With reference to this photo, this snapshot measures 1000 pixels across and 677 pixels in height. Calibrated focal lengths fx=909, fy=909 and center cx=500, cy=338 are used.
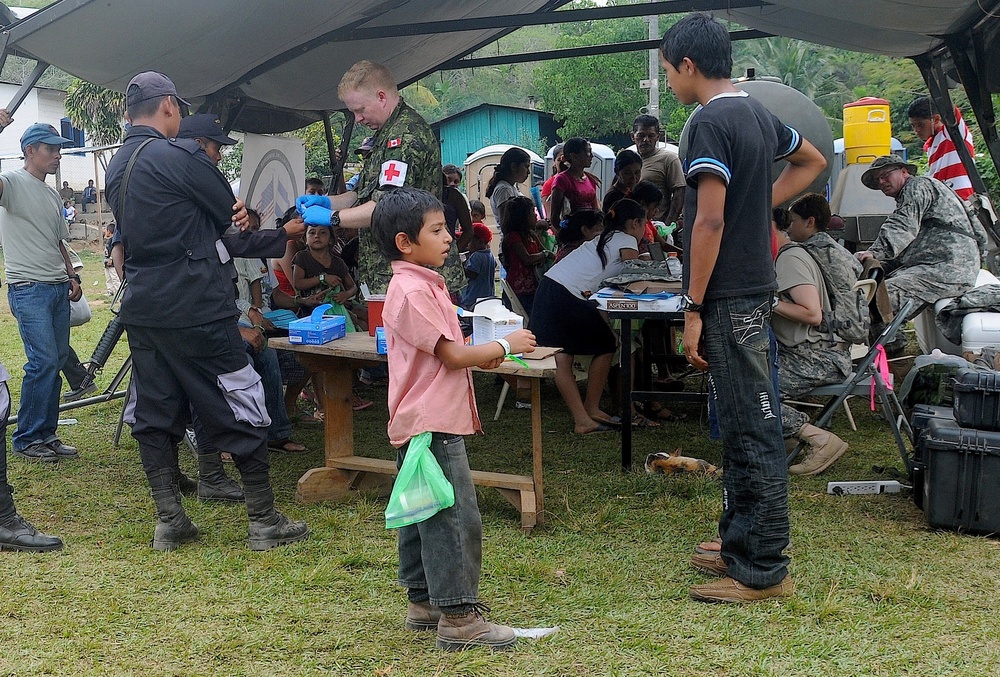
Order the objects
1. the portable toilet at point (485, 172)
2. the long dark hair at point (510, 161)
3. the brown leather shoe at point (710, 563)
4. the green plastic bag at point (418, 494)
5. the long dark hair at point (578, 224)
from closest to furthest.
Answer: the green plastic bag at point (418, 494), the brown leather shoe at point (710, 563), the long dark hair at point (578, 224), the long dark hair at point (510, 161), the portable toilet at point (485, 172)

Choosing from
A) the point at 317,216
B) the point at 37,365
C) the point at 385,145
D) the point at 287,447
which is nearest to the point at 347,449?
the point at 287,447

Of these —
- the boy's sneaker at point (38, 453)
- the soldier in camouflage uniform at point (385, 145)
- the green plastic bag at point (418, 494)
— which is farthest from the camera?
the boy's sneaker at point (38, 453)

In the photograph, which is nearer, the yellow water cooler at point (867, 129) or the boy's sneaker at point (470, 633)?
the boy's sneaker at point (470, 633)

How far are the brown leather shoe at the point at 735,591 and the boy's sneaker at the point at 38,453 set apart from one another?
3881 mm

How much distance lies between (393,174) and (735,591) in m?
2.32

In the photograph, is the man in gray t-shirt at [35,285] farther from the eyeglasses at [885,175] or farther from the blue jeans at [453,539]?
the eyeglasses at [885,175]

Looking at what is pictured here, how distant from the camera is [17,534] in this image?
386cm

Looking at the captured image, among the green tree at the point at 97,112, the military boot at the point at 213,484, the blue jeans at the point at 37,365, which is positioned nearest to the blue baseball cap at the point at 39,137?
the blue jeans at the point at 37,365

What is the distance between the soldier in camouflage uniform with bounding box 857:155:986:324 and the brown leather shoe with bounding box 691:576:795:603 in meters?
3.27

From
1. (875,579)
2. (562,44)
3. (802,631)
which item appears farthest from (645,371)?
(562,44)

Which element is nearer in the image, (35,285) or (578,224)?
(35,285)

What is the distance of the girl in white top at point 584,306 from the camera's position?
574cm

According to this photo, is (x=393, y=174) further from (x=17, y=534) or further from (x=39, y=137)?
(x=39, y=137)

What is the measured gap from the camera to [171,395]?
3.82 m
